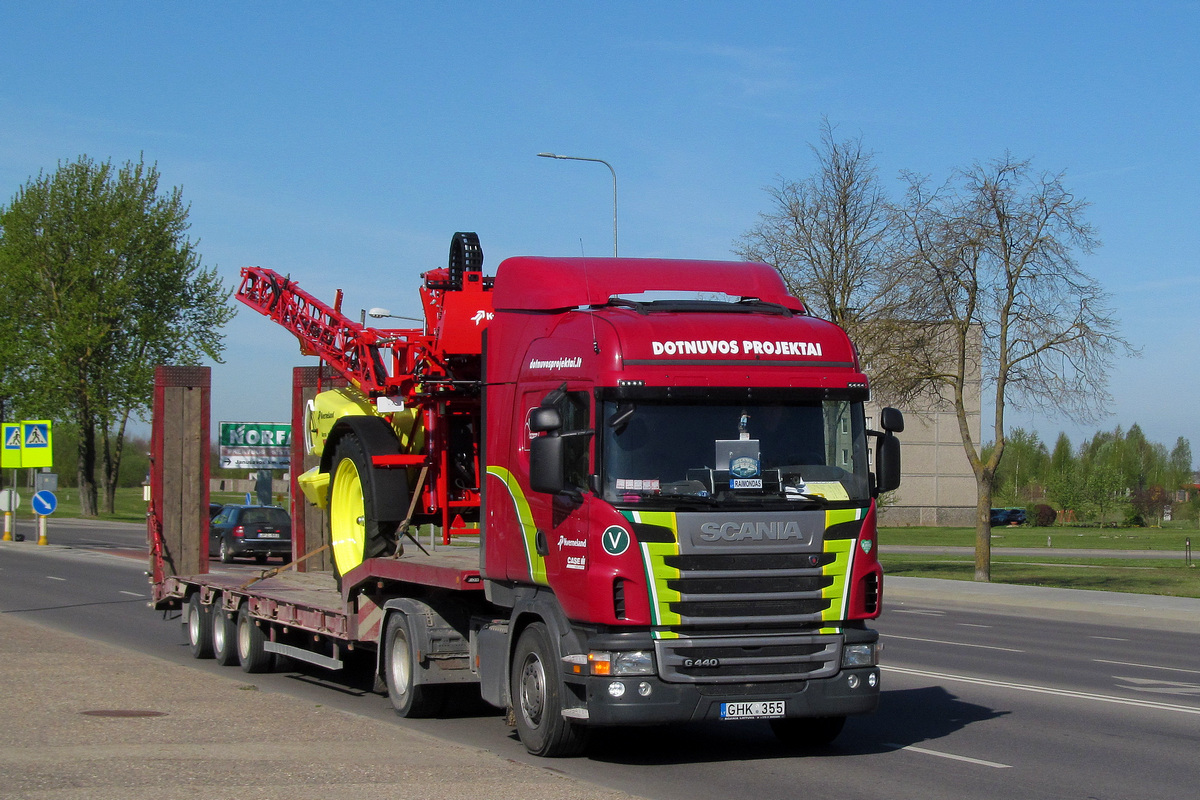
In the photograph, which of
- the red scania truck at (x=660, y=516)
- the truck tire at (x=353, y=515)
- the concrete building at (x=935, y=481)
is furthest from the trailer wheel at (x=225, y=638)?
the concrete building at (x=935, y=481)

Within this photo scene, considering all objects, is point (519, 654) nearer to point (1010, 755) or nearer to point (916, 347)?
point (1010, 755)

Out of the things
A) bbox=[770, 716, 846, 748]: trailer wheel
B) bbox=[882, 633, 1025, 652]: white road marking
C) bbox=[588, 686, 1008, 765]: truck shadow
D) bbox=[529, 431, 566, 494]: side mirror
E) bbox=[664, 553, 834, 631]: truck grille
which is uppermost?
bbox=[529, 431, 566, 494]: side mirror

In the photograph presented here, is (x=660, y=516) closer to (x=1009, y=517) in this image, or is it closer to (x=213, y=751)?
(x=213, y=751)

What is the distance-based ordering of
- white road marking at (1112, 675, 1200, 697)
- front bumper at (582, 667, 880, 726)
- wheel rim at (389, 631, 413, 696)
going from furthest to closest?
white road marking at (1112, 675, 1200, 697) < wheel rim at (389, 631, 413, 696) < front bumper at (582, 667, 880, 726)

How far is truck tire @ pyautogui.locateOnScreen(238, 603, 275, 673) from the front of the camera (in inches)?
528

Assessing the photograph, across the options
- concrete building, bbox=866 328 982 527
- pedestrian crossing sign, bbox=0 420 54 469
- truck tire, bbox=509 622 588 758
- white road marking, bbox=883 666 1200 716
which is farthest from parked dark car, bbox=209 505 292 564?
concrete building, bbox=866 328 982 527

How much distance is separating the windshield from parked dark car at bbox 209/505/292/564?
24051mm

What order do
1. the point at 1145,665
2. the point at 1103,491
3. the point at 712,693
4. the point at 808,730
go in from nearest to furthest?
the point at 712,693 < the point at 808,730 < the point at 1145,665 < the point at 1103,491

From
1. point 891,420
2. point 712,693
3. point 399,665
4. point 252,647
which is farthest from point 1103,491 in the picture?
point 712,693

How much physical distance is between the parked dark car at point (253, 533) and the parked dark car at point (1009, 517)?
62.6m

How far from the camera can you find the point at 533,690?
867cm

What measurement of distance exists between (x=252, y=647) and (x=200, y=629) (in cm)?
155

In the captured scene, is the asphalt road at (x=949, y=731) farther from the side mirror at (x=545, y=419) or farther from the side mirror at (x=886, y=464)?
the side mirror at (x=545, y=419)

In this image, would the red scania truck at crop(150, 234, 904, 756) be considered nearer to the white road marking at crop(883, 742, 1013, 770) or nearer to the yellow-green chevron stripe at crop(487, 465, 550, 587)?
the yellow-green chevron stripe at crop(487, 465, 550, 587)
